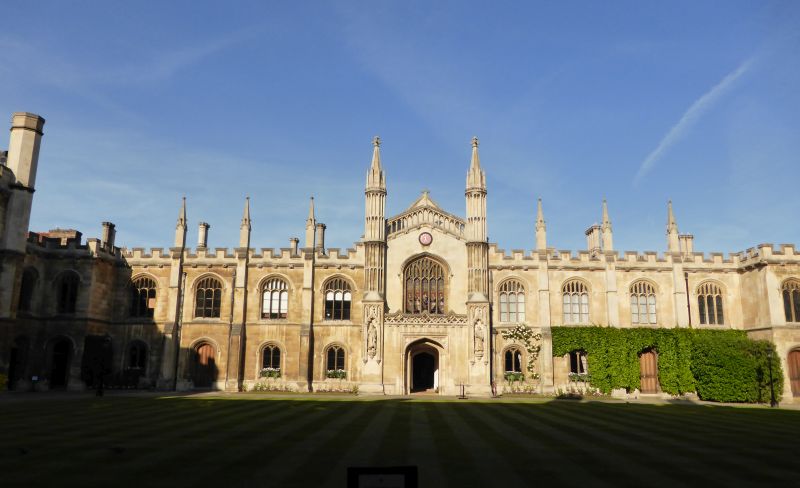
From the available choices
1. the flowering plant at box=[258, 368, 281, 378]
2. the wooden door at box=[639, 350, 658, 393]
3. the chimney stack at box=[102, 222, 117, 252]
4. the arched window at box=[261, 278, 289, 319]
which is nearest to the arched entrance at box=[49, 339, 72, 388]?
the chimney stack at box=[102, 222, 117, 252]

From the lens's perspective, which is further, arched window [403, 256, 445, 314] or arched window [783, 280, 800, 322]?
arched window [403, 256, 445, 314]

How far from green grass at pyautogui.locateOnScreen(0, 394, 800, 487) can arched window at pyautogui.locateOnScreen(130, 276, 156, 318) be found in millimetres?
19525

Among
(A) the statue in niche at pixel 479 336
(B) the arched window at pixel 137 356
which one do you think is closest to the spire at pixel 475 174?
(A) the statue in niche at pixel 479 336

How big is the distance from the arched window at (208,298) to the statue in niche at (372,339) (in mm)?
11326

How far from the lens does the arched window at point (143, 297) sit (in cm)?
3991

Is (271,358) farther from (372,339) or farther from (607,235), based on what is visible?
(607,235)

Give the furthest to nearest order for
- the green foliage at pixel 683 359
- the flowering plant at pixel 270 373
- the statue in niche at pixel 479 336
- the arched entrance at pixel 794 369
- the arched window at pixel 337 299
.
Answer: the arched window at pixel 337 299, the flowering plant at pixel 270 373, the statue in niche at pixel 479 336, the arched entrance at pixel 794 369, the green foliage at pixel 683 359

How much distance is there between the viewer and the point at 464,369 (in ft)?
120

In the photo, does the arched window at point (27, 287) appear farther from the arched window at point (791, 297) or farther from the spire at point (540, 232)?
the arched window at point (791, 297)

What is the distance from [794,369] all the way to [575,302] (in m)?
13.8

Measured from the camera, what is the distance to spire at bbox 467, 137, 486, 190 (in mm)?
39562

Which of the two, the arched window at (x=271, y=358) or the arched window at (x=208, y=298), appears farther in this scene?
the arched window at (x=208, y=298)

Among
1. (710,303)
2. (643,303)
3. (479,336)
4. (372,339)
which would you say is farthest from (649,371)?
(372,339)

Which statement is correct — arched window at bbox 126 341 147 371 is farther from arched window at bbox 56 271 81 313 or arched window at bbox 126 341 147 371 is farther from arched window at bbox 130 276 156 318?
arched window at bbox 56 271 81 313
